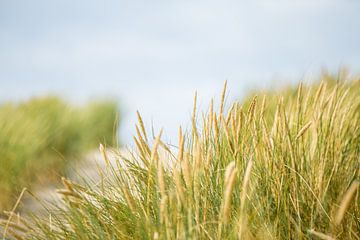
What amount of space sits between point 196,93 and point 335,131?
70cm

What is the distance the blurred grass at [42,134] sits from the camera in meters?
4.43

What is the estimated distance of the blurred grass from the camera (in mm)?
4434

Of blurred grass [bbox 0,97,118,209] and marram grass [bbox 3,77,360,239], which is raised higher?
marram grass [bbox 3,77,360,239]

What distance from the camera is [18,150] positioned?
4.59 meters

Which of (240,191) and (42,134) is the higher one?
(240,191)

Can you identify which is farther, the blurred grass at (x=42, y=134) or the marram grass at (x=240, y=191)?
the blurred grass at (x=42, y=134)

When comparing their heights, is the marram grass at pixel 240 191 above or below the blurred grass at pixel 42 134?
above

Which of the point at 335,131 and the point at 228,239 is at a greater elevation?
the point at 335,131

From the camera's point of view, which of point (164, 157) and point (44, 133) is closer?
point (164, 157)

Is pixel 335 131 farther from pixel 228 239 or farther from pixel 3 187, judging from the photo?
pixel 3 187

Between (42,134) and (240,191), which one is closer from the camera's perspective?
(240,191)

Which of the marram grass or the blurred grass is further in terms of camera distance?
the blurred grass

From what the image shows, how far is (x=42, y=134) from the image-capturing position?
554 cm

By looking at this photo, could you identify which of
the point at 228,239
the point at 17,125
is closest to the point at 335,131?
the point at 228,239
